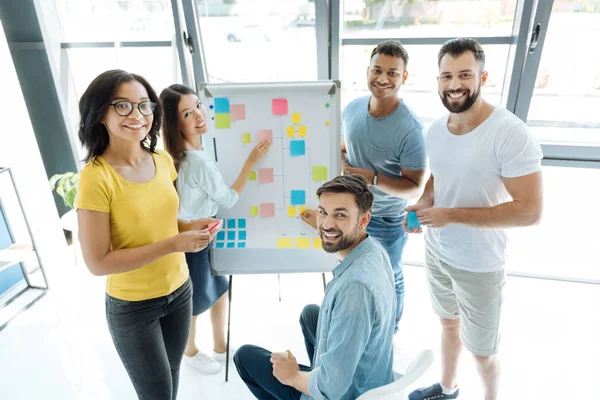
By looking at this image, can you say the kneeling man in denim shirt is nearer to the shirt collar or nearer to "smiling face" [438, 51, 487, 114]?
the shirt collar

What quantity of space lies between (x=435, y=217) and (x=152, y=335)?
3.90 feet

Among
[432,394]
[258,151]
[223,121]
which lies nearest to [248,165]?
[258,151]

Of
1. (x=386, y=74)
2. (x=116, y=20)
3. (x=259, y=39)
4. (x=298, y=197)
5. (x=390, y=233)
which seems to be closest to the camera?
(x=386, y=74)

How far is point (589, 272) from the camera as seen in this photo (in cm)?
321

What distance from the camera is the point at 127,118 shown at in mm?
1386

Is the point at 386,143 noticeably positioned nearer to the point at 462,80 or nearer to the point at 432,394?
the point at 462,80

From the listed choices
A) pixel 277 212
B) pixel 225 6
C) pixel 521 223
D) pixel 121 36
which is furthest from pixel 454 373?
pixel 121 36

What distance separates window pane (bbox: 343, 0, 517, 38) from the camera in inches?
98.5

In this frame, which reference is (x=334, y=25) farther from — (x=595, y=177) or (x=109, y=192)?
(x=595, y=177)

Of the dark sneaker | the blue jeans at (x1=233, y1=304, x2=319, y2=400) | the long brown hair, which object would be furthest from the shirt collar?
the dark sneaker

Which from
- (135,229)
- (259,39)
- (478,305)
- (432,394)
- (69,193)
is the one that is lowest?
(432,394)

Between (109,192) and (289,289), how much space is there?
6.36 ft

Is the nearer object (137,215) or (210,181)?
(137,215)

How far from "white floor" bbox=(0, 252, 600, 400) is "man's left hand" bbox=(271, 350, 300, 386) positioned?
89 cm
